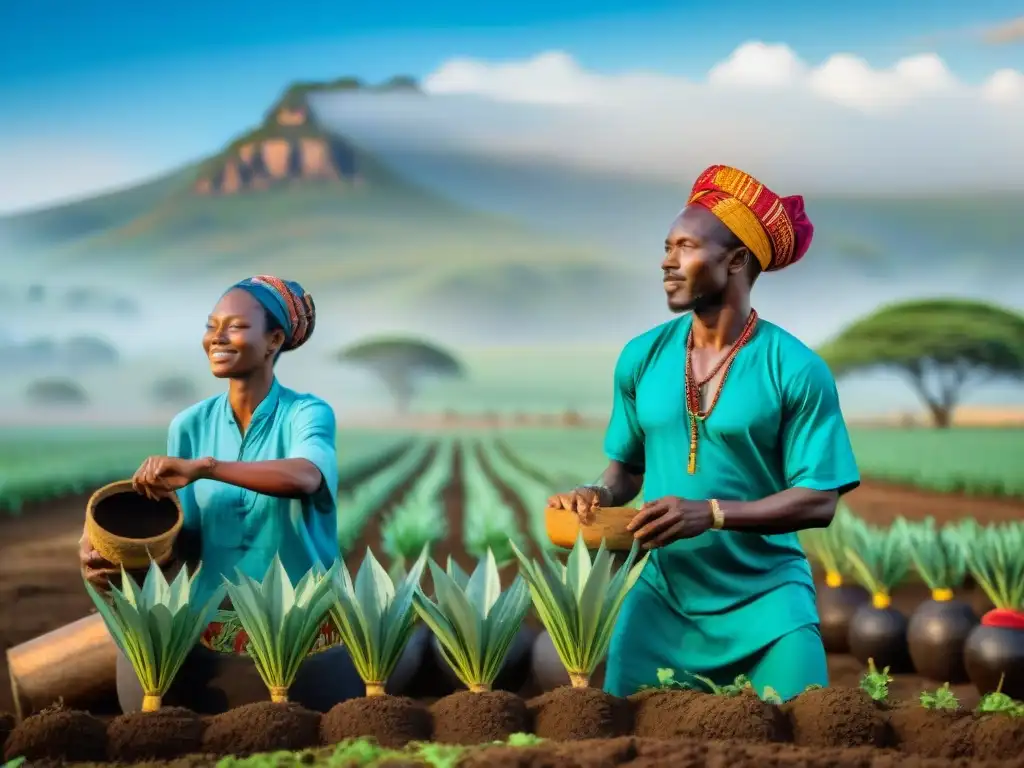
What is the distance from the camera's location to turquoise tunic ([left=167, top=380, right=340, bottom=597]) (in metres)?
3.12

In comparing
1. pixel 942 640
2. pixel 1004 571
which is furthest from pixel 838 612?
pixel 1004 571

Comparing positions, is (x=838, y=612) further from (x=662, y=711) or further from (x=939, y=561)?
(x=662, y=711)

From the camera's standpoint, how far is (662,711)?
259 cm

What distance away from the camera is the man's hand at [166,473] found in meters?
2.83

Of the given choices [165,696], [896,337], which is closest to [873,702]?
[165,696]

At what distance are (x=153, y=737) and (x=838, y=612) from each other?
4.22m

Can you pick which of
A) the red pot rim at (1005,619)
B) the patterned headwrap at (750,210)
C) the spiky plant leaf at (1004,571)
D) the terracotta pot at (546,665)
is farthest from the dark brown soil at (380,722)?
the spiky plant leaf at (1004,571)

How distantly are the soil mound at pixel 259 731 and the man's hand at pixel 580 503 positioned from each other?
68 cm

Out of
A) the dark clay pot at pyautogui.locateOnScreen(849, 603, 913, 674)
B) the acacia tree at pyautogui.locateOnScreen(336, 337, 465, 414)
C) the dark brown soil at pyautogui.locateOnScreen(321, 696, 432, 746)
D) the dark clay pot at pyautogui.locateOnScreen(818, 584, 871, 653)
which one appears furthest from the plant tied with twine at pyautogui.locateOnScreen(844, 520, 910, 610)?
the acacia tree at pyautogui.locateOnScreen(336, 337, 465, 414)

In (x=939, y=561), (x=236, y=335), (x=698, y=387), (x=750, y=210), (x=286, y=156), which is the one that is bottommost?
(x=939, y=561)

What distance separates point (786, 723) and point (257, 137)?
34.2 meters

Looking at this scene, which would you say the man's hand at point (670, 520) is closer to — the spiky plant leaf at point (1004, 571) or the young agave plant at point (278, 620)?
the young agave plant at point (278, 620)

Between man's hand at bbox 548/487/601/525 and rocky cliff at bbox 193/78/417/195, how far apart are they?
30.6m

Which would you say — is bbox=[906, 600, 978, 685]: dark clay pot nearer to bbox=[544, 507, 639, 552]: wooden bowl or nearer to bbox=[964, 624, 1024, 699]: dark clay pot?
bbox=[964, 624, 1024, 699]: dark clay pot
